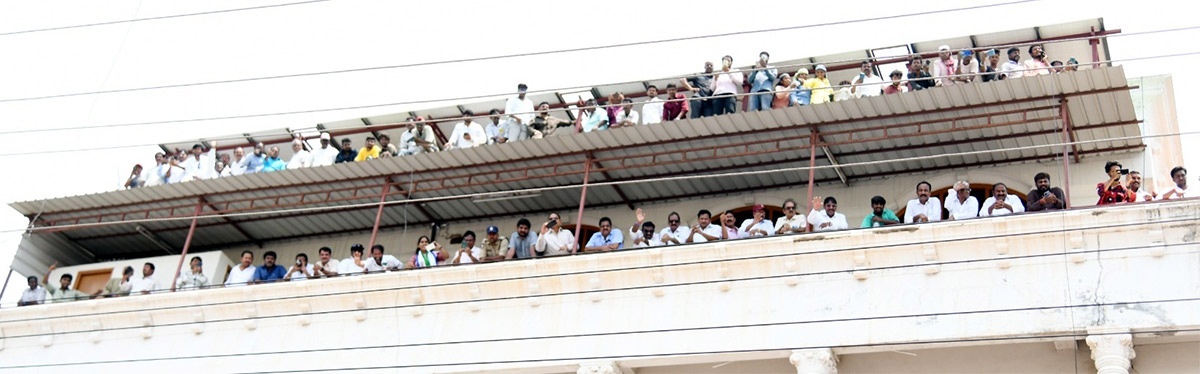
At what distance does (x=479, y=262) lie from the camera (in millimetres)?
22109

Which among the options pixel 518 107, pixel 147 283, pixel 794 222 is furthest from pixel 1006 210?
pixel 147 283

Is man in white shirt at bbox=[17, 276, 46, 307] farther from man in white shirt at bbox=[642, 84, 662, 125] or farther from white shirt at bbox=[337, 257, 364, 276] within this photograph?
man in white shirt at bbox=[642, 84, 662, 125]

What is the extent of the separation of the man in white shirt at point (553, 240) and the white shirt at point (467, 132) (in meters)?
3.11

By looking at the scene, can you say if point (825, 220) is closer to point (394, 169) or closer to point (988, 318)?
point (988, 318)

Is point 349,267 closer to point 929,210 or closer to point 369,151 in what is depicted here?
point 369,151

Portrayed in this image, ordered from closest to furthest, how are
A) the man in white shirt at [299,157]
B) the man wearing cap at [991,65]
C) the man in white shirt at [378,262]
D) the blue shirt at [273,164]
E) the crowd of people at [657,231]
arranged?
the crowd of people at [657,231], the man wearing cap at [991,65], the man in white shirt at [378,262], the blue shirt at [273,164], the man in white shirt at [299,157]

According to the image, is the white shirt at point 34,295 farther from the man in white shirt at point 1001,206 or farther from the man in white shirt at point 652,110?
the man in white shirt at point 1001,206

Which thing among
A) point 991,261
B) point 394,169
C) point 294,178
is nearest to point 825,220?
point 991,261

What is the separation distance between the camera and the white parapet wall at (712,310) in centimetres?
1783

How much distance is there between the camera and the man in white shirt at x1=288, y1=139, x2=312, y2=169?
27111 millimetres

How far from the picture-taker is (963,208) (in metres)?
20.3

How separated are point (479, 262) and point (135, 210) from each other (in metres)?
9.46

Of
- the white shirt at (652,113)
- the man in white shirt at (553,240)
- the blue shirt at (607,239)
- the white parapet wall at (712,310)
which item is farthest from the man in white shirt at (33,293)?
the white shirt at (652,113)

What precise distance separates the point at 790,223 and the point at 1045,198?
13.0ft
